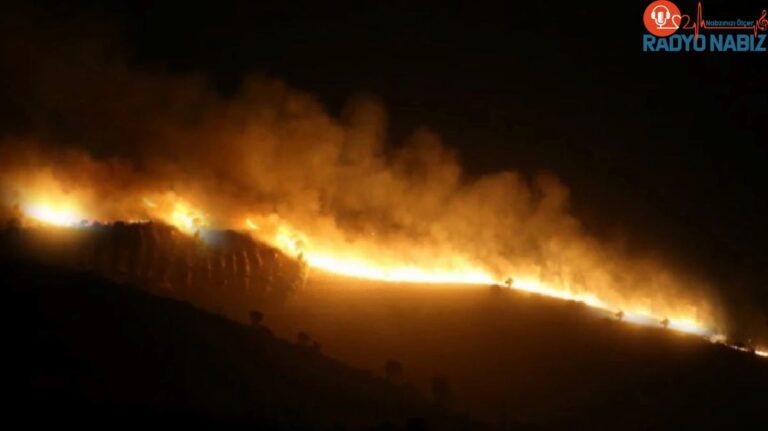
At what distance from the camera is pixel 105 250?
20.3 meters

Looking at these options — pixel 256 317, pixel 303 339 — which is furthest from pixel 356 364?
pixel 256 317

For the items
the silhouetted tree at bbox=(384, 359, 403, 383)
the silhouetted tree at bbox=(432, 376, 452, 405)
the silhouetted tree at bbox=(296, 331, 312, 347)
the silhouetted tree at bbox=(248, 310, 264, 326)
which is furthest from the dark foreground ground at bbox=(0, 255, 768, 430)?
the silhouetted tree at bbox=(248, 310, 264, 326)

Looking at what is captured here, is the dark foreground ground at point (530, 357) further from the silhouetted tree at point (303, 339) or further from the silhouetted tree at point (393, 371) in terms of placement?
the silhouetted tree at point (303, 339)

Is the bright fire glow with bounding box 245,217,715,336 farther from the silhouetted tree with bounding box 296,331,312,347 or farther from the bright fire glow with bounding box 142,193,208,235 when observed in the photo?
the silhouetted tree with bounding box 296,331,312,347

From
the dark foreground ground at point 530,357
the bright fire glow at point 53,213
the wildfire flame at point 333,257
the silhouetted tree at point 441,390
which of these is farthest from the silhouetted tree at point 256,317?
the bright fire glow at point 53,213

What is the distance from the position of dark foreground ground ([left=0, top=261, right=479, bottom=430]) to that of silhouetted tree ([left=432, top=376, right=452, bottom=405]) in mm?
988

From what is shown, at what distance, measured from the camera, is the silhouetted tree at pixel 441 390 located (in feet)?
62.7

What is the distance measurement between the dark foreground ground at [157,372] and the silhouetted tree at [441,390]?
0.99 m

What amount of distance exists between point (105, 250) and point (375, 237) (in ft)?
26.9

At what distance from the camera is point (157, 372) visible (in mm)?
14461

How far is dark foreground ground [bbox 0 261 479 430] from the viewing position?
478 inches

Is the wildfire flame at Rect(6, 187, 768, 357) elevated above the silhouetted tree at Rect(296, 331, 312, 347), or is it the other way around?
the wildfire flame at Rect(6, 187, 768, 357)

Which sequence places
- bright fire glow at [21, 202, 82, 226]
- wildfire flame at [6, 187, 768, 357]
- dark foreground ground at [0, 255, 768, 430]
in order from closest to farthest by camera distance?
1. dark foreground ground at [0, 255, 768, 430]
2. bright fire glow at [21, 202, 82, 226]
3. wildfire flame at [6, 187, 768, 357]

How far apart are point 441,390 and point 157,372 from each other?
24.2ft
